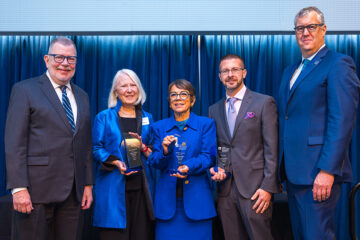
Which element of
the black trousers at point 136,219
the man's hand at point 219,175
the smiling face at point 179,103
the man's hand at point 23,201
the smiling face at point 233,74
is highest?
the smiling face at point 233,74

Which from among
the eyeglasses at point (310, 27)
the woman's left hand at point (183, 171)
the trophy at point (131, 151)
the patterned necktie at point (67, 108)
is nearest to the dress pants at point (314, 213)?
the woman's left hand at point (183, 171)

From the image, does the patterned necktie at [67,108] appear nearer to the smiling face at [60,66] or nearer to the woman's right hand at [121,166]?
the smiling face at [60,66]

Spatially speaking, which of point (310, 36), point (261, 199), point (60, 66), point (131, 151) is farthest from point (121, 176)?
point (310, 36)

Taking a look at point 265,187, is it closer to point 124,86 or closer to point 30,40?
point 124,86

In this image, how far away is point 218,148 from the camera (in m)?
2.33

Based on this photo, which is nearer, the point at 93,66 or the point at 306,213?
the point at 306,213

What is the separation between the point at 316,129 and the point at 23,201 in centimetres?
177

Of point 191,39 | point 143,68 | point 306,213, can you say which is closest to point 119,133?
point 306,213

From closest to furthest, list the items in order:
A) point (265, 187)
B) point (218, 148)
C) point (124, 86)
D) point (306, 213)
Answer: point (306, 213) → point (265, 187) → point (218, 148) → point (124, 86)

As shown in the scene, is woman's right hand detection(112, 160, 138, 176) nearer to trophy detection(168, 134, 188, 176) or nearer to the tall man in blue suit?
trophy detection(168, 134, 188, 176)

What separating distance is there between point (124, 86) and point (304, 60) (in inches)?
51.5

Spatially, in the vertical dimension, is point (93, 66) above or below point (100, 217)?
above

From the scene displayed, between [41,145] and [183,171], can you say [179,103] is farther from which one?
[41,145]

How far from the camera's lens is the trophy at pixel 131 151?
236 cm
